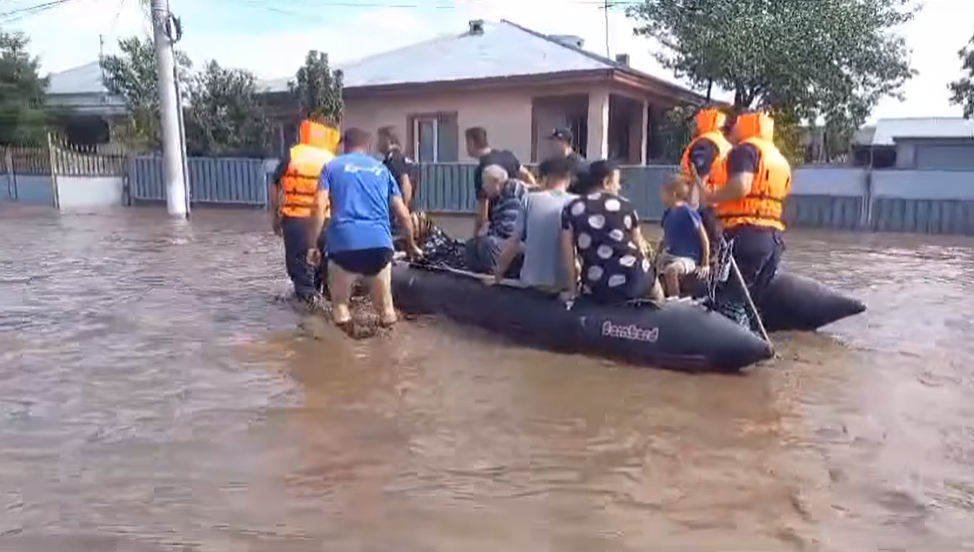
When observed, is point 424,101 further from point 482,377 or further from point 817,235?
point 482,377

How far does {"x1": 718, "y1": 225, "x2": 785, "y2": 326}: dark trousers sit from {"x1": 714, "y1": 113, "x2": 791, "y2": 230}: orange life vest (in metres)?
0.06

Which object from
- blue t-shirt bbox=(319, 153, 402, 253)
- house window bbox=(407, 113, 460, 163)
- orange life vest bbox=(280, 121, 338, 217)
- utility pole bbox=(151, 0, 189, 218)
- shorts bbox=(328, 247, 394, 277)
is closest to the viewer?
blue t-shirt bbox=(319, 153, 402, 253)

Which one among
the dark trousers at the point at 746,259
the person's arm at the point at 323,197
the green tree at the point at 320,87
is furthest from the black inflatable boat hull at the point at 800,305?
the green tree at the point at 320,87

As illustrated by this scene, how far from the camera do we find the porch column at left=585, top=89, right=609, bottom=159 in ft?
67.9

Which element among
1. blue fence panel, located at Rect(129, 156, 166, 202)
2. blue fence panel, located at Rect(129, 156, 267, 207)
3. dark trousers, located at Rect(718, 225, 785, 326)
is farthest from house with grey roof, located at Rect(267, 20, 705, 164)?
dark trousers, located at Rect(718, 225, 785, 326)

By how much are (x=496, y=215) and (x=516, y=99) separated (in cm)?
1390

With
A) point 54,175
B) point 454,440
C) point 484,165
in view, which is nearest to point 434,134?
point 54,175

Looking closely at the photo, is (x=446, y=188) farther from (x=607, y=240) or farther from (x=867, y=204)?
(x=607, y=240)

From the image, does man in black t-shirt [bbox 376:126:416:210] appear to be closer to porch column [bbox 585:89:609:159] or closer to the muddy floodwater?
the muddy floodwater

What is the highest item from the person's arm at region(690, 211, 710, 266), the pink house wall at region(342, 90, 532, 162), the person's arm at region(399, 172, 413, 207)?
the pink house wall at region(342, 90, 532, 162)

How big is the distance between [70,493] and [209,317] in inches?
172

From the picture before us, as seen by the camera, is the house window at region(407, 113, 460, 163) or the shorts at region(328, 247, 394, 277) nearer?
the shorts at region(328, 247, 394, 277)

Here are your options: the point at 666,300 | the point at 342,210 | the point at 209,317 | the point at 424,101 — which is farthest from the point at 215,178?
the point at 666,300

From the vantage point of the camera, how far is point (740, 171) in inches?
257
